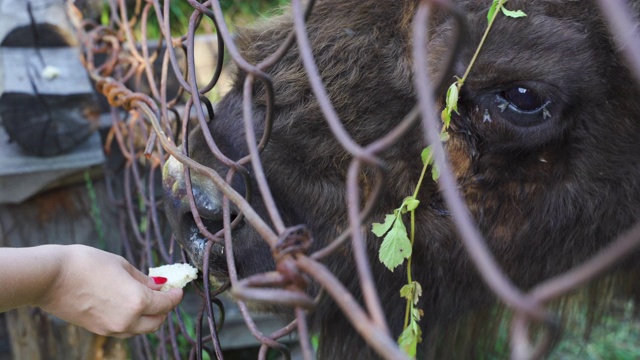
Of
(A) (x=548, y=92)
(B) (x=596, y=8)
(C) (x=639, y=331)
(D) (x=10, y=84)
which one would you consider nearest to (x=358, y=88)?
(A) (x=548, y=92)

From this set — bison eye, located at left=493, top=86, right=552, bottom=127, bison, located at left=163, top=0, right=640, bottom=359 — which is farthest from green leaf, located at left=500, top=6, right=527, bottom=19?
bison eye, located at left=493, top=86, right=552, bottom=127

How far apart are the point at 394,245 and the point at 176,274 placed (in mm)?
557

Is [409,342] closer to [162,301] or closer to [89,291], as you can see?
[162,301]

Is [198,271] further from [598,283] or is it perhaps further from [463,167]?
[598,283]

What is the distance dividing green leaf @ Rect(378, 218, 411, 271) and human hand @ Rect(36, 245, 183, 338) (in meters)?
0.50

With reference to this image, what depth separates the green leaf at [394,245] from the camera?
1.54 meters

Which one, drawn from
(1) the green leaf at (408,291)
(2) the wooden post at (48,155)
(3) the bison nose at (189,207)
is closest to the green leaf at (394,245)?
(1) the green leaf at (408,291)

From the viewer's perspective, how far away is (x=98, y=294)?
4.82 ft

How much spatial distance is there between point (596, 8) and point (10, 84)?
6.32ft

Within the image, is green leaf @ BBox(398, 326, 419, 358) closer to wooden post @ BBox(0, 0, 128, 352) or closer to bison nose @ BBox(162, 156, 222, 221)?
bison nose @ BBox(162, 156, 222, 221)

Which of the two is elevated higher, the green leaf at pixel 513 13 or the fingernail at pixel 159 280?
the green leaf at pixel 513 13

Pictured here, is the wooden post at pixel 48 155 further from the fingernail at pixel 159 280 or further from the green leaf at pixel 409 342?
the green leaf at pixel 409 342

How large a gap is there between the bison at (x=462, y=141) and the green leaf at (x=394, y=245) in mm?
325

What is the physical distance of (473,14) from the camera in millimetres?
1822
